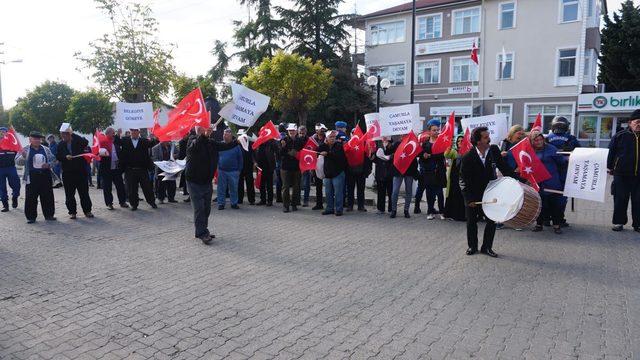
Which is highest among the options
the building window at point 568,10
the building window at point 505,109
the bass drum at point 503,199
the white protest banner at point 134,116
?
the building window at point 568,10

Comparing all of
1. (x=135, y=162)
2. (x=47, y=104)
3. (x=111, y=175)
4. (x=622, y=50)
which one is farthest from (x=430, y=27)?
(x=47, y=104)

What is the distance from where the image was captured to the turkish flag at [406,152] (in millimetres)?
9664

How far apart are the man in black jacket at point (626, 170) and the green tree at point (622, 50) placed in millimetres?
32050

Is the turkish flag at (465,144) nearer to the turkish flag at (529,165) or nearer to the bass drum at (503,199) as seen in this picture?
the turkish flag at (529,165)

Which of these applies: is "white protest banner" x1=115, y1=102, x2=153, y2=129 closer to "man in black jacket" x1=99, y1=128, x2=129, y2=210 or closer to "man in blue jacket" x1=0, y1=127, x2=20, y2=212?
"man in black jacket" x1=99, y1=128, x2=129, y2=210

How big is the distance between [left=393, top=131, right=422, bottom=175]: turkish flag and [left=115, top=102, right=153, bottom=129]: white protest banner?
6.19 meters

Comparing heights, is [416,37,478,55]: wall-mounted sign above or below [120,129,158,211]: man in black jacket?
above

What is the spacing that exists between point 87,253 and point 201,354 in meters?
4.32

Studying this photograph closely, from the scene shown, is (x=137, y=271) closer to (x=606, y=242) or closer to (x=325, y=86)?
(x=606, y=242)

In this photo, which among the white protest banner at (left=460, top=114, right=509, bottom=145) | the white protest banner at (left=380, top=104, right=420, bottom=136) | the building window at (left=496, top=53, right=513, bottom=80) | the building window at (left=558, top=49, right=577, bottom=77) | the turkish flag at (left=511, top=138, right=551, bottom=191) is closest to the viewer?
the turkish flag at (left=511, top=138, right=551, bottom=191)

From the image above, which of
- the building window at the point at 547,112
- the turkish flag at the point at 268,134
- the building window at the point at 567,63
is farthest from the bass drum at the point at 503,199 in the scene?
the building window at the point at 567,63

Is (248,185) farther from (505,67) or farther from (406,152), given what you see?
(505,67)

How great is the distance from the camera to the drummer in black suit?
6793mm

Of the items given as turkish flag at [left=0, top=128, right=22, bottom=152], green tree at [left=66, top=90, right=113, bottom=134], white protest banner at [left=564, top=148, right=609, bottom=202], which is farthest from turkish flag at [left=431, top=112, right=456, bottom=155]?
green tree at [left=66, top=90, right=113, bottom=134]
